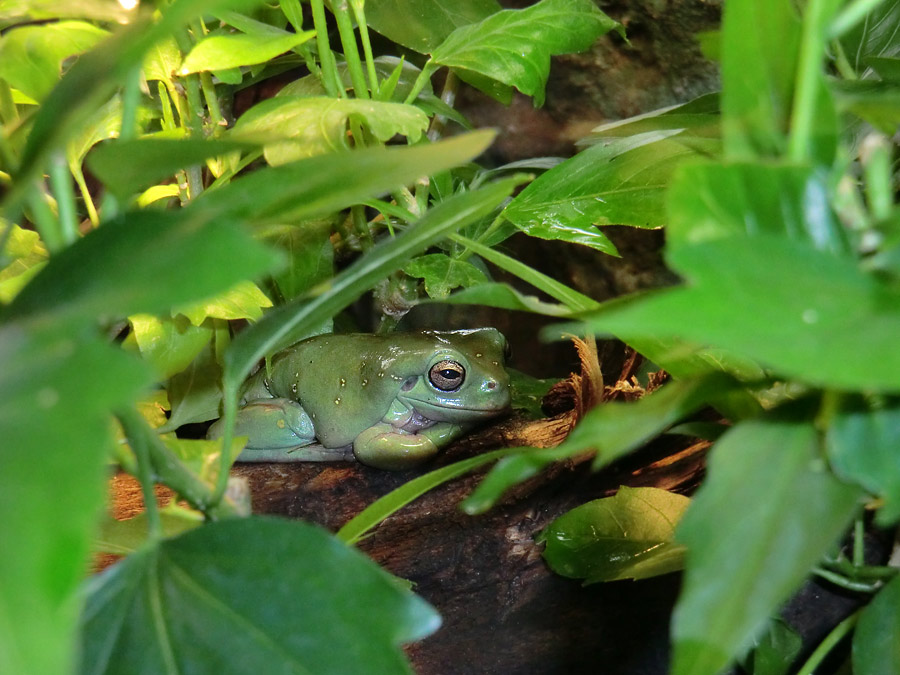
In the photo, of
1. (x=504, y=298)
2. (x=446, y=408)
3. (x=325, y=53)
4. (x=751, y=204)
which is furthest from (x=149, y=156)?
(x=446, y=408)

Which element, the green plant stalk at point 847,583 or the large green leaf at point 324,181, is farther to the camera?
the green plant stalk at point 847,583

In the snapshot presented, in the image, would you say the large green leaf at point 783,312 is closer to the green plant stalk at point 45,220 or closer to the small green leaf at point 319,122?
the green plant stalk at point 45,220

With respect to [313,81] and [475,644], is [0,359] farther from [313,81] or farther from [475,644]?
[313,81]

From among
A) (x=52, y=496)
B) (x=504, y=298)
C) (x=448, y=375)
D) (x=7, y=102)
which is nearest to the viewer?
(x=52, y=496)

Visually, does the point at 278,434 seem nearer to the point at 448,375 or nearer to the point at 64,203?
the point at 448,375

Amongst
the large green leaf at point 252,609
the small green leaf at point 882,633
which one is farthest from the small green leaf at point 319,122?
the small green leaf at point 882,633

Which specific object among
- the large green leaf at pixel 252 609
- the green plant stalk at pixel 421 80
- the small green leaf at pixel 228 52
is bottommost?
the large green leaf at pixel 252 609
